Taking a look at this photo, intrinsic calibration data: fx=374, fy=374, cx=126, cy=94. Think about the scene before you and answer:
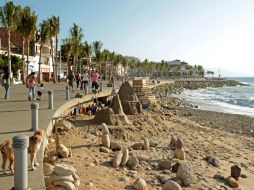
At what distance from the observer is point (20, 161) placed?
5375 millimetres

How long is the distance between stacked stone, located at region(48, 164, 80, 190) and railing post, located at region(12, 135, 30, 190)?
1.88 m

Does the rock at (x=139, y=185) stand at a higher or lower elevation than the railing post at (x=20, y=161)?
lower

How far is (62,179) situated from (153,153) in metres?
6.17

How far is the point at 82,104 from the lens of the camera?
21.2m

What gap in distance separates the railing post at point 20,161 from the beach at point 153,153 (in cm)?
331

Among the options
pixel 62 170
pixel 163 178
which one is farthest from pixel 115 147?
pixel 62 170

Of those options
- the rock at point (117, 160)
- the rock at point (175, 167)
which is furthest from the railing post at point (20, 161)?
the rock at point (175, 167)

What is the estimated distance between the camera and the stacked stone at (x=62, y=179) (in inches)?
292

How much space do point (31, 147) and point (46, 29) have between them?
4903 centimetres

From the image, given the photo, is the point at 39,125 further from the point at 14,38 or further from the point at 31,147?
the point at 14,38

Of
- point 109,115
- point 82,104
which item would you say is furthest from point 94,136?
point 82,104

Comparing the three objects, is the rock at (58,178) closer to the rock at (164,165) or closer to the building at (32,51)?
the rock at (164,165)

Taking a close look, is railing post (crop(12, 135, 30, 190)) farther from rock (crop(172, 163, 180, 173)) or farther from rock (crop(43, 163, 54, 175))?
rock (crop(172, 163, 180, 173))

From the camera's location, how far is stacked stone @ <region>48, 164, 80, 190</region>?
741 cm
